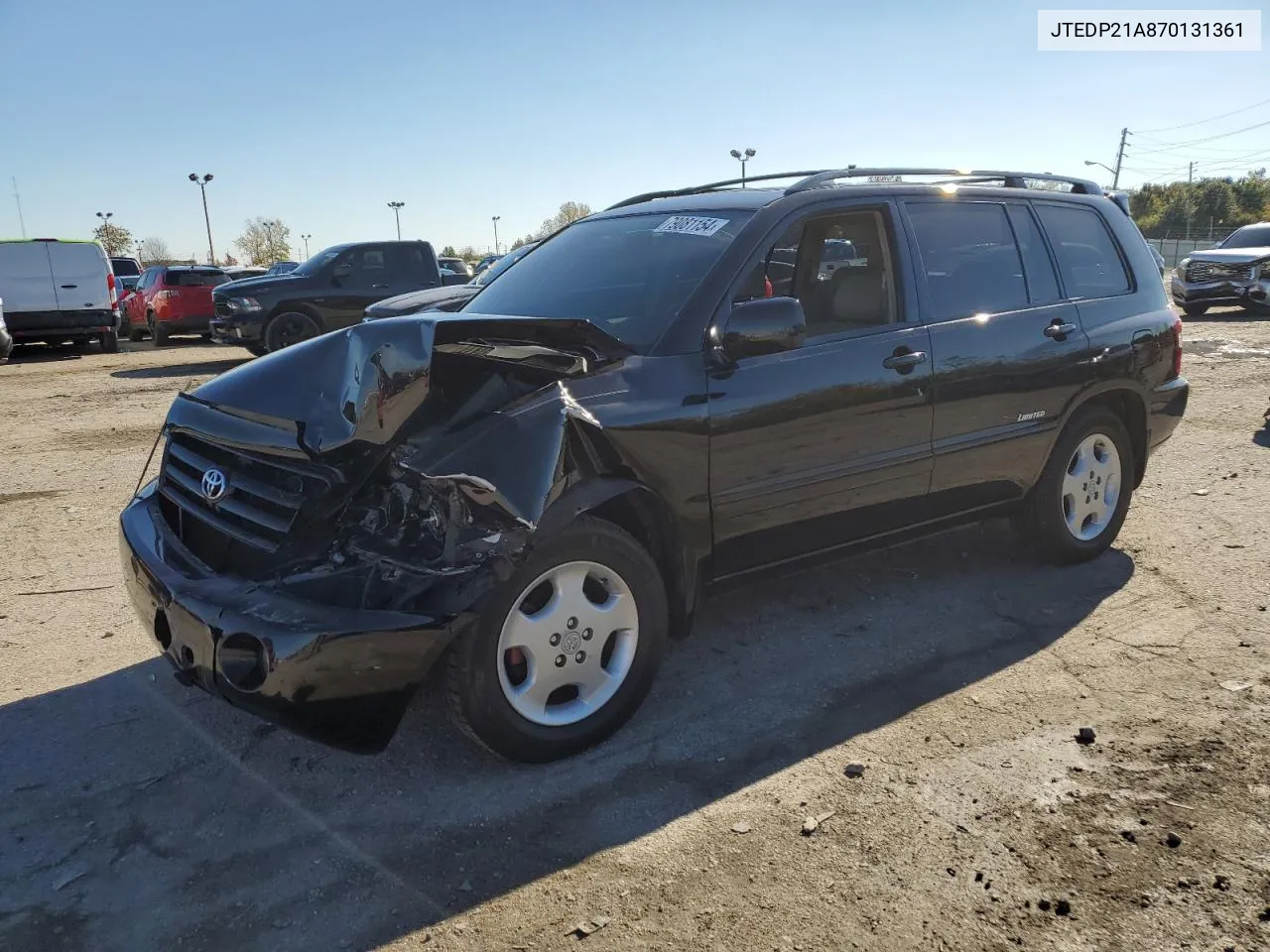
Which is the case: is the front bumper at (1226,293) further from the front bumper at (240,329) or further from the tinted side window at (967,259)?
the front bumper at (240,329)

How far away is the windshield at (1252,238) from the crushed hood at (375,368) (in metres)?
19.7

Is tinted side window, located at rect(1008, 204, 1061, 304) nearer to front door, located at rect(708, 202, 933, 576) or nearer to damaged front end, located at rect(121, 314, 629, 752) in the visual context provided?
front door, located at rect(708, 202, 933, 576)

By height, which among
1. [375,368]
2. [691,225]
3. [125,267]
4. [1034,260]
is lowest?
[375,368]

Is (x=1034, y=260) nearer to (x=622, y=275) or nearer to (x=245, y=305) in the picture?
(x=622, y=275)

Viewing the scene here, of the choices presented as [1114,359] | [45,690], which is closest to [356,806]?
[45,690]

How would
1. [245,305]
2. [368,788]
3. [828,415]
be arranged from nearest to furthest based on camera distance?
[368,788] → [828,415] → [245,305]

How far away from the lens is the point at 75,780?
3043 millimetres

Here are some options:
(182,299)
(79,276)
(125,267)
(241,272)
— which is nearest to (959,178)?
(79,276)

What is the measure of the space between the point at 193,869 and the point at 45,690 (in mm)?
1497

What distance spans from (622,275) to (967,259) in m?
1.64

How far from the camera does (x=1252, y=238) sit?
60.8 feet

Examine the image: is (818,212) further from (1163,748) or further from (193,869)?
(193,869)

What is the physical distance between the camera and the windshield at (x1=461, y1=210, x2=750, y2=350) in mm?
3580

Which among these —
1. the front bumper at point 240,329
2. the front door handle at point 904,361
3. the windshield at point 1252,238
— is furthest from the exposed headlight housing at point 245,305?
the windshield at point 1252,238
